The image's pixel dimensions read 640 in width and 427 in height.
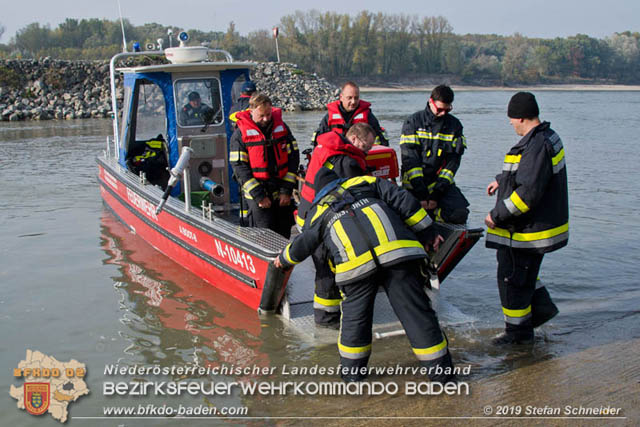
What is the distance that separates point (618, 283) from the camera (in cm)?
585

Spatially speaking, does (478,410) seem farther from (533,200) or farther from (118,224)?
(118,224)

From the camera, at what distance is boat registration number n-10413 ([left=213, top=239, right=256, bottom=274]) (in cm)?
492

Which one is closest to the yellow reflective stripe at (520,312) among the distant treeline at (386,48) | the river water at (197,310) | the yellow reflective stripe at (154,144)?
the river water at (197,310)

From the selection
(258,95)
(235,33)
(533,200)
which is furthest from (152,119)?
(235,33)

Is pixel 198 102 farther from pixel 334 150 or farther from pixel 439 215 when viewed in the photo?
pixel 334 150

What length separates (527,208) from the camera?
396 cm

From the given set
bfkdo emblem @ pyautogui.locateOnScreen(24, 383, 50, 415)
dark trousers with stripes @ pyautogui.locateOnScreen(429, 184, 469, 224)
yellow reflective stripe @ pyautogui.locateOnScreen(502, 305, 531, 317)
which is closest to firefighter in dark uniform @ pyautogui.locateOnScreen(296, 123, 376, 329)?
dark trousers with stripes @ pyautogui.locateOnScreen(429, 184, 469, 224)

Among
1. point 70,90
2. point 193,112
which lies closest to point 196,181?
point 193,112

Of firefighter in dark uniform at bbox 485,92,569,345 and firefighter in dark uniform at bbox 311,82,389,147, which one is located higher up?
firefighter in dark uniform at bbox 311,82,389,147

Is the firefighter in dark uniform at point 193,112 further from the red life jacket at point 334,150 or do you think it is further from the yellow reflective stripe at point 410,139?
the red life jacket at point 334,150

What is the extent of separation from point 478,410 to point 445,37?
9779 centimetres

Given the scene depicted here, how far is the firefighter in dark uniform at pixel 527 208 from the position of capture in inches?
155

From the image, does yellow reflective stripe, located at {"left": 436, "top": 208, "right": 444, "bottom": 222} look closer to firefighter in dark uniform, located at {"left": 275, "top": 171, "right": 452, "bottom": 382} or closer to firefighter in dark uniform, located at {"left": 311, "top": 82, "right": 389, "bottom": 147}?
firefighter in dark uniform, located at {"left": 311, "top": 82, "right": 389, "bottom": 147}

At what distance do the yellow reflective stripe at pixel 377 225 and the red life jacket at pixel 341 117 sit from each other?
6.16 ft
